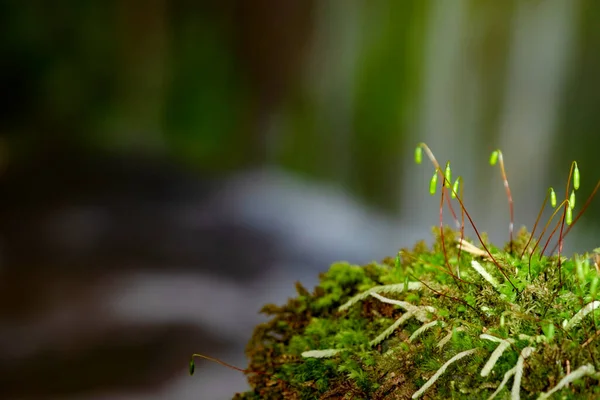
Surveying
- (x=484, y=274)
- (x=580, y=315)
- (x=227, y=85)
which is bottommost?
(x=580, y=315)

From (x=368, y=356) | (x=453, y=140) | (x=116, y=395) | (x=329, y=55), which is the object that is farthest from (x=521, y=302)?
(x=329, y=55)

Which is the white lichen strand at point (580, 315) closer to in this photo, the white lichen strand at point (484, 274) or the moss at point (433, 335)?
the moss at point (433, 335)

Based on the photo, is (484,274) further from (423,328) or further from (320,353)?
(320,353)

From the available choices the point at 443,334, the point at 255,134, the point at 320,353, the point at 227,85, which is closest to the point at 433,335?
the point at 443,334

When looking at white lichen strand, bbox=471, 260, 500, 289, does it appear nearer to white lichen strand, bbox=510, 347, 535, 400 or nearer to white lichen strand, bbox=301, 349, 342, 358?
white lichen strand, bbox=510, 347, 535, 400

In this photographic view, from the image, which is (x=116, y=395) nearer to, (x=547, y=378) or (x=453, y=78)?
(x=547, y=378)

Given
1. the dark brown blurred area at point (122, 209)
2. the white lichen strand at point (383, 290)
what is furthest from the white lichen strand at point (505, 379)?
the dark brown blurred area at point (122, 209)
